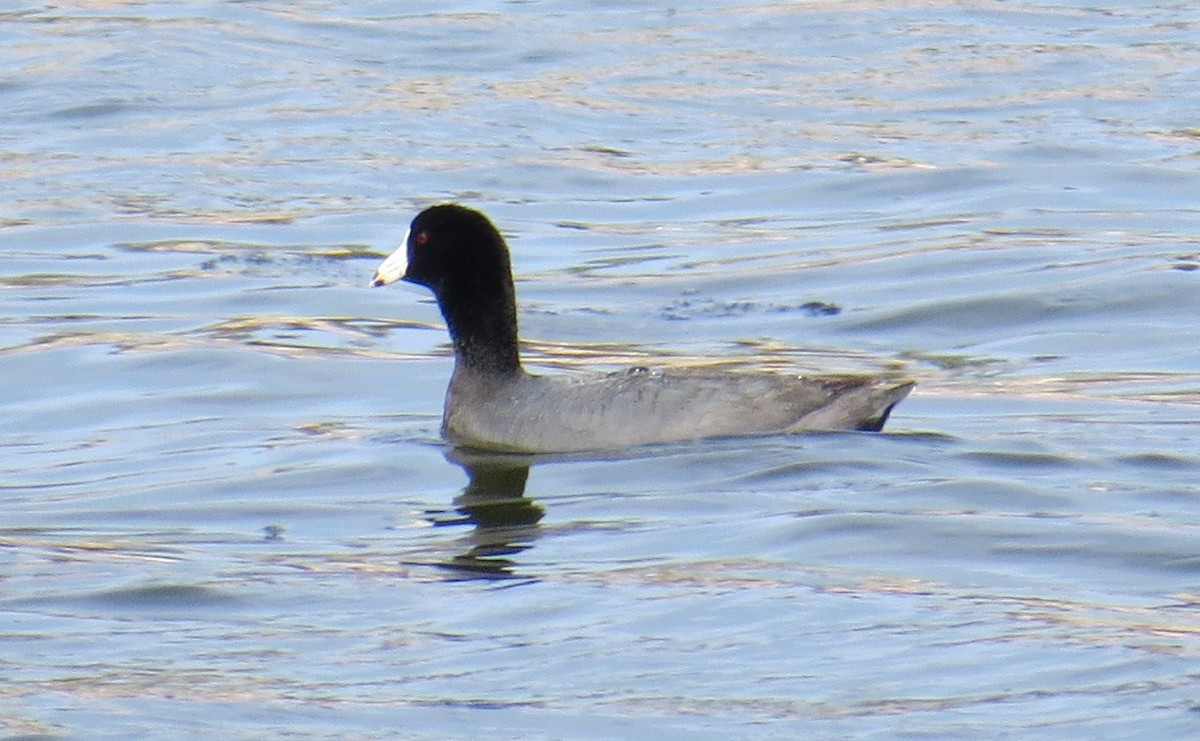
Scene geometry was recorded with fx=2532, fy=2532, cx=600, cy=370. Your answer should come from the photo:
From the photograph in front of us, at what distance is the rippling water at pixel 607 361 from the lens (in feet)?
23.2

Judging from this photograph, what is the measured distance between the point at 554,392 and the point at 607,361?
2321 millimetres

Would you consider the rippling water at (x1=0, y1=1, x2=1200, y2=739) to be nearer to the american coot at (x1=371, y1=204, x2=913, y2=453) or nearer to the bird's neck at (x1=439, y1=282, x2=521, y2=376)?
the american coot at (x1=371, y1=204, x2=913, y2=453)

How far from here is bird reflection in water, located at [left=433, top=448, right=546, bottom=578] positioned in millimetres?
8766

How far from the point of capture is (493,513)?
32.1 feet

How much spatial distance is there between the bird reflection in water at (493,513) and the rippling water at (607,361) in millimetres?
37

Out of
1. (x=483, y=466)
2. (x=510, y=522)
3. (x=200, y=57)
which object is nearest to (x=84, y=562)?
(x=510, y=522)

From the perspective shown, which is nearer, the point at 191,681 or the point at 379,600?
the point at 191,681

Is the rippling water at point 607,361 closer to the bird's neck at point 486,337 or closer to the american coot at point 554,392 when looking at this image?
the american coot at point 554,392

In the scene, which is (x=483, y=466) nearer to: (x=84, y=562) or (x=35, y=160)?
(x=84, y=562)

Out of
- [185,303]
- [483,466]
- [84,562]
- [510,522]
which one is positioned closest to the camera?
[84,562]

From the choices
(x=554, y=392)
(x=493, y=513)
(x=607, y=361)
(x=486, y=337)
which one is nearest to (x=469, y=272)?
(x=486, y=337)

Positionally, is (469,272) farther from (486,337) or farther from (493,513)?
(493,513)

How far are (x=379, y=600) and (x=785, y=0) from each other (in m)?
19.2

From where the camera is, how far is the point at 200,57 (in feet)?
78.8
